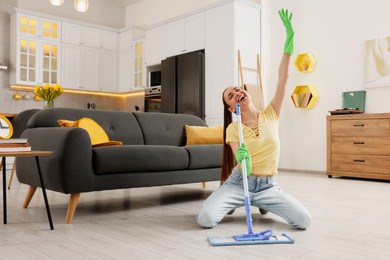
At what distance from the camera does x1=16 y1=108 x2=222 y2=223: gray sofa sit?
2434 millimetres

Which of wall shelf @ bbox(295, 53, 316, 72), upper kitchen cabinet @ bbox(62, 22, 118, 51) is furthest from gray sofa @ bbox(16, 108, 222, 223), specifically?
upper kitchen cabinet @ bbox(62, 22, 118, 51)

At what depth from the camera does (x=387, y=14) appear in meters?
4.95

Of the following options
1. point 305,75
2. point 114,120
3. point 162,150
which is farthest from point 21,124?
point 305,75

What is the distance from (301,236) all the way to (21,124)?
133 inches

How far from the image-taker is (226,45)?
5.82m

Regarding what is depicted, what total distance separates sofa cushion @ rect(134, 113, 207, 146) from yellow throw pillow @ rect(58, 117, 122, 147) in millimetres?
595

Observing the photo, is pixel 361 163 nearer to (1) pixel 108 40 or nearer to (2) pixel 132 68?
(2) pixel 132 68

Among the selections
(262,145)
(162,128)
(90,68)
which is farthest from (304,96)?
(90,68)

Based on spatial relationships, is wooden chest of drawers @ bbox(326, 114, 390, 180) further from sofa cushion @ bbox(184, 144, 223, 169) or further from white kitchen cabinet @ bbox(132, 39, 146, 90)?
white kitchen cabinet @ bbox(132, 39, 146, 90)

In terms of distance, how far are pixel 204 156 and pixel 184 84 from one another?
3.24 meters

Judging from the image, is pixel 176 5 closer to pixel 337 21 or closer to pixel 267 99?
pixel 267 99

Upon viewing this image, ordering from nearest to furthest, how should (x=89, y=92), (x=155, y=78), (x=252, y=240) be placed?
(x=252, y=240) → (x=155, y=78) → (x=89, y=92)

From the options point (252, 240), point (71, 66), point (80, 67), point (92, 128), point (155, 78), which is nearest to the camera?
point (252, 240)

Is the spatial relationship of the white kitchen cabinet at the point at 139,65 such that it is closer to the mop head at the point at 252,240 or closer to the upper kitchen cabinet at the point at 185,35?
the upper kitchen cabinet at the point at 185,35
